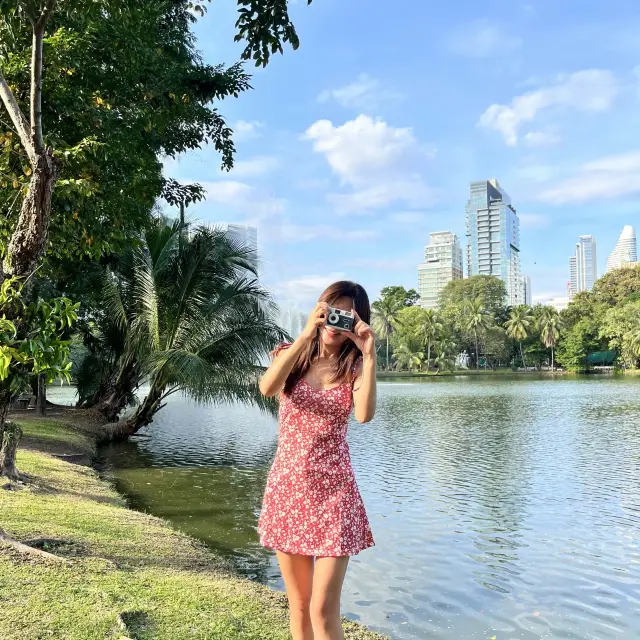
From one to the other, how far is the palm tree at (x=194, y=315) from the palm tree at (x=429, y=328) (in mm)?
48154

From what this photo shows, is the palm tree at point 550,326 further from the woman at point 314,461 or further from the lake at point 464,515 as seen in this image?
the woman at point 314,461

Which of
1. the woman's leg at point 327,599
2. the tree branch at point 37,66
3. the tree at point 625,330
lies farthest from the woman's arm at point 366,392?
the tree at point 625,330

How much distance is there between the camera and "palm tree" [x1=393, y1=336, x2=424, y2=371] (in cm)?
6300

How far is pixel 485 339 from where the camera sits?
67.8 m

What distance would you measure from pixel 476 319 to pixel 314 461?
66405mm

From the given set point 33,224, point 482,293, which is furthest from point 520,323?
point 33,224

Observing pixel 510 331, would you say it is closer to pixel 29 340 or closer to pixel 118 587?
pixel 118 587

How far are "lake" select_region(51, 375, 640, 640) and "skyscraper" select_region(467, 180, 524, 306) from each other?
160 metres

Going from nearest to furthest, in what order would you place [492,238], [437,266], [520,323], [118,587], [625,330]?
[118,587] → [625,330] → [520,323] → [437,266] → [492,238]

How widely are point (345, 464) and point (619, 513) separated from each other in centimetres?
727

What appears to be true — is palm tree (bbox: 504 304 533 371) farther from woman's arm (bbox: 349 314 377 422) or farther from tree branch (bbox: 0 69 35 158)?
woman's arm (bbox: 349 314 377 422)

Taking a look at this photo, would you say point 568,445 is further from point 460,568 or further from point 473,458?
point 460,568

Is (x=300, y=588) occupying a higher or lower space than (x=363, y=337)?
lower

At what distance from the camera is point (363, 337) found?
2418mm
